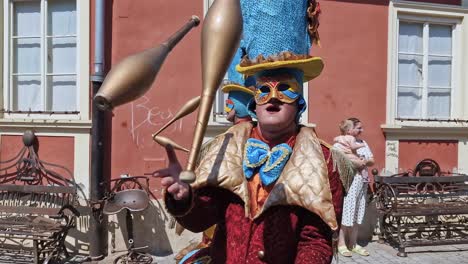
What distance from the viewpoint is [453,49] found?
7.32 m

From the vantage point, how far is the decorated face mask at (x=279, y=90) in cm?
213

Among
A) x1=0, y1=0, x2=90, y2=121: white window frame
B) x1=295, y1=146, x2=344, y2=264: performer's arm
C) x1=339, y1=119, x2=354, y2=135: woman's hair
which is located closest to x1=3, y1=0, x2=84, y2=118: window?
x1=0, y1=0, x2=90, y2=121: white window frame

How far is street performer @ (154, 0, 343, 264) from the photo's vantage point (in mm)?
Result: 2100

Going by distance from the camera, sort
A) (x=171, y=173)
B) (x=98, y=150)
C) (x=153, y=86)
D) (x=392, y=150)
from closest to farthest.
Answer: (x=171, y=173)
(x=98, y=150)
(x=153, y=86)
(x=392, y=150)

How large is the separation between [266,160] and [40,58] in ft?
16.2

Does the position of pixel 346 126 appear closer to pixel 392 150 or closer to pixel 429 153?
pixel 392 150

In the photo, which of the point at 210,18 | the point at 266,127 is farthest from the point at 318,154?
the point at 210,18

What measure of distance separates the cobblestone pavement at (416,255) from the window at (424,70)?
1.83m

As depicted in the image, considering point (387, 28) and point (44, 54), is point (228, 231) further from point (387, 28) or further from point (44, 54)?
point (387, 28)

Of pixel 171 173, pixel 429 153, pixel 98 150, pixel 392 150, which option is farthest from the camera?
pixel 429 153

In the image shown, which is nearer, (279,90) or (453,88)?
(279,90)

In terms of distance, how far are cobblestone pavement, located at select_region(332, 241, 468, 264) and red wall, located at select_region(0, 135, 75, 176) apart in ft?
11.2

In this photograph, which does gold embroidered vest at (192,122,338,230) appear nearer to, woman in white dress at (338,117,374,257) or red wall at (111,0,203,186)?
red wall at (111,0,203,186)

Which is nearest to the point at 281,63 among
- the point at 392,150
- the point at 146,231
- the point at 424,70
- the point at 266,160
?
the point at 266,160
